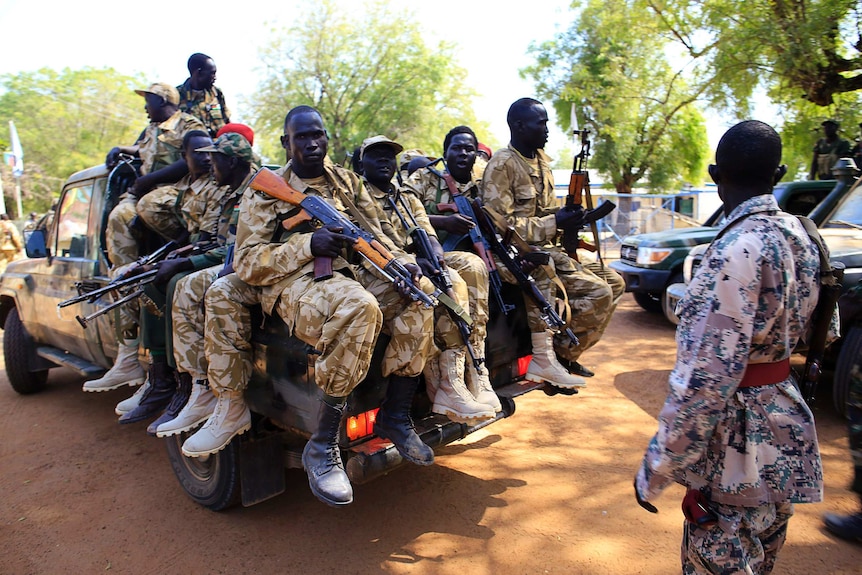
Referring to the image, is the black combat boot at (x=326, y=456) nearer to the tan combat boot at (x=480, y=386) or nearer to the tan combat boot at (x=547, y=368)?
the tan combat boot at (x=480, y=386)

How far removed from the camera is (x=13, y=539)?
11.3ft

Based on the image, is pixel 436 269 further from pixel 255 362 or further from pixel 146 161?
pixel 146 161

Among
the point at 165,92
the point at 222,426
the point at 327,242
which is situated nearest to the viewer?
the point at 327,242

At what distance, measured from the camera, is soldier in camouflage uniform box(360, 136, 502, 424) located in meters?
3.12

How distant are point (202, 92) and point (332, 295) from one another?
366 centimetres

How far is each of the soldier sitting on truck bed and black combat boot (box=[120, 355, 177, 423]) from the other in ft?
1.39

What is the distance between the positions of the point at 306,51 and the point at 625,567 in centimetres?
2593

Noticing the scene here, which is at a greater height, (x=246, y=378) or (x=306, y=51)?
(x=306, y=51)

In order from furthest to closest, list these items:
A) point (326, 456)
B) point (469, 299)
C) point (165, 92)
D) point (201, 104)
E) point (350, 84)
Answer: point (350, 84), point (201, 104), point (165, 92), point (469, 299), point (326, 456)

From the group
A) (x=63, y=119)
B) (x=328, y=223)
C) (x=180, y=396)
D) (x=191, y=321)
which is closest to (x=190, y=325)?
(x=191, y=321)

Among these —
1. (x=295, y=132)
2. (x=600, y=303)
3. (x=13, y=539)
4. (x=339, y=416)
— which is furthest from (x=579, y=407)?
(x=13, y=539)

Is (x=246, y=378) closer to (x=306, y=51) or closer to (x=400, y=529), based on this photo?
(x=400, y=529)

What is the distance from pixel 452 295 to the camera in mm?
3240

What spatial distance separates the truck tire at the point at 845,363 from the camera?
4391 mm
